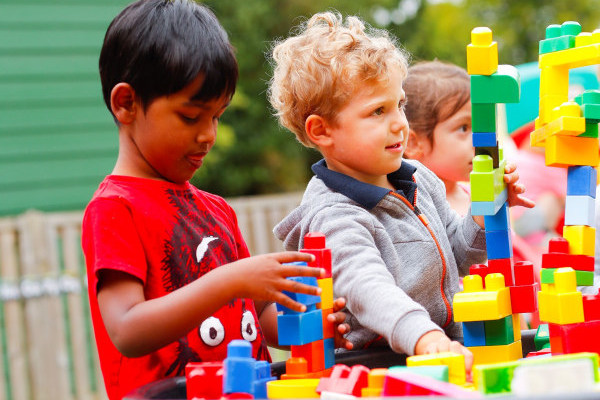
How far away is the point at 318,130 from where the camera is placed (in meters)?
2.07

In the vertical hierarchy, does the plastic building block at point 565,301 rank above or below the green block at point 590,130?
below

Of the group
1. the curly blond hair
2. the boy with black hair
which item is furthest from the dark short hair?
the curly blond hair

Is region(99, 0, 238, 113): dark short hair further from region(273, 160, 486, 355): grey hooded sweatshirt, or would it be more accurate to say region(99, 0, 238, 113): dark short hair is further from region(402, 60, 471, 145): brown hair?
region(402, 60, 471, 145): brown hair

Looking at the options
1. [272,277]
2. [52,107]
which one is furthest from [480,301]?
[52,107]

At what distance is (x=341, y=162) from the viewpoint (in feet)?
6.75

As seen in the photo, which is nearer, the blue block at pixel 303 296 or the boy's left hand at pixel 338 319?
the blue block at pixel 303 296

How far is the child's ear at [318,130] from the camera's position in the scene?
2.05 metres

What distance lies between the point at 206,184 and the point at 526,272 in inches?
305

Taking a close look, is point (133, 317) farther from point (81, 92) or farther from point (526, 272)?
point (81, 92)

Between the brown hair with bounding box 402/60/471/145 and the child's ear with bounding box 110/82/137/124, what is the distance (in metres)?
1.40

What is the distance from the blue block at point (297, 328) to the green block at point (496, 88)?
0.54 m

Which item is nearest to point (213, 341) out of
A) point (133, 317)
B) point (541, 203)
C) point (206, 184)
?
point (133, 317)

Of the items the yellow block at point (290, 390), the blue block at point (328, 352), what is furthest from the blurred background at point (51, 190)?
the yellow block at point (290, 390)

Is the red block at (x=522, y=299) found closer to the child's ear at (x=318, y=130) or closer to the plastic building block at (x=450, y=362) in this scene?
the plastic building block at (x=450, y=362)
